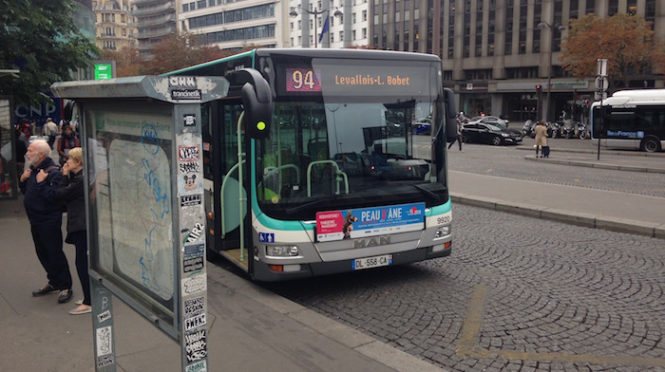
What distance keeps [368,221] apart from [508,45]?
207 ft

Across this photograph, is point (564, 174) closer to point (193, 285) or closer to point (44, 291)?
point (44, 291)

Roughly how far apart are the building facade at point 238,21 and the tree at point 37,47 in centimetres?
8034

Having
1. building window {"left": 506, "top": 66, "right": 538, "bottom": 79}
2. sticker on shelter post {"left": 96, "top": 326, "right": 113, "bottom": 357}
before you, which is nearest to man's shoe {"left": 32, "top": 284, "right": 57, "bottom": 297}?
sticker on shelter post {"left": 96, "top": 326, "right": 113, "bottom": 357}

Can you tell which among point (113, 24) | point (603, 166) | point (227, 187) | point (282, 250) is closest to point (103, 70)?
point (227, 187)

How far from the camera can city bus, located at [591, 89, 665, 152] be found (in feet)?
90.0

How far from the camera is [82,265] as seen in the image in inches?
A: 232

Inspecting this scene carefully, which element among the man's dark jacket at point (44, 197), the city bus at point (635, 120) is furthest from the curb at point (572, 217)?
the city bus at point (635, 120)

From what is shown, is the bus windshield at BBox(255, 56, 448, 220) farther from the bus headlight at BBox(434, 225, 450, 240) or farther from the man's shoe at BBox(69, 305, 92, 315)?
the man's shoe at BBox(69, 305, 92, 315)

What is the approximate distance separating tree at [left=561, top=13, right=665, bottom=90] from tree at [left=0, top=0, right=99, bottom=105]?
121 feet

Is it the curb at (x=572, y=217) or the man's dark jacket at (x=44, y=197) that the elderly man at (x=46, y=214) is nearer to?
the man's dark jacket at (x=44, y=197)

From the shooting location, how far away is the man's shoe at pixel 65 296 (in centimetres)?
609

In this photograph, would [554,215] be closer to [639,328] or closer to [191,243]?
[639,328]

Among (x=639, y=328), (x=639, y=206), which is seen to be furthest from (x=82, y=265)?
(x=639, y=206)

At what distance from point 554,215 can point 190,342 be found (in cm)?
920
